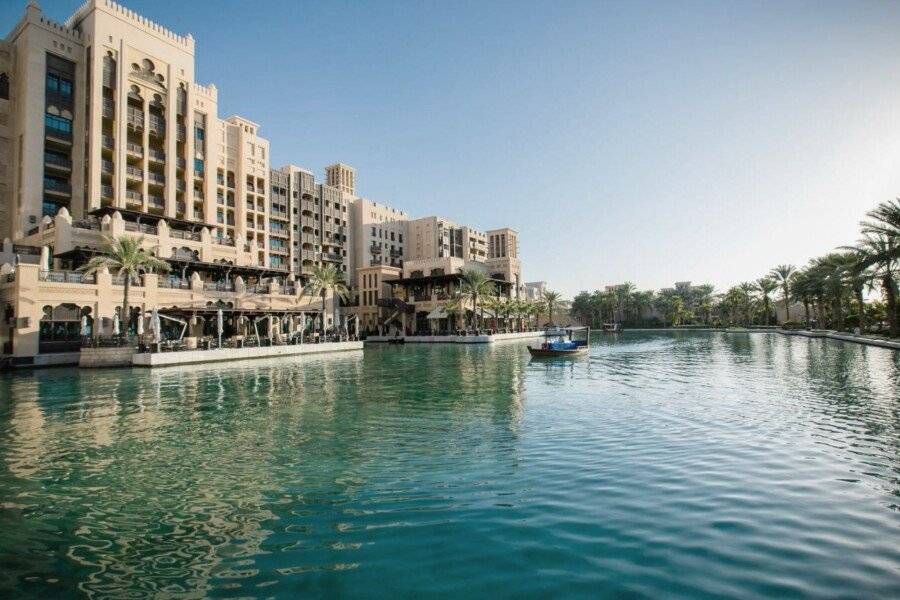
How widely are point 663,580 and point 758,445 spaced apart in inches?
334

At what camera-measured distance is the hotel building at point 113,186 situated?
41969mm

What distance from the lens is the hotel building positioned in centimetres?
4197

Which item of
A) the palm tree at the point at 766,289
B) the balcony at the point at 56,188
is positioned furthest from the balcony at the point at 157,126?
the palm tree at the point at 766,289

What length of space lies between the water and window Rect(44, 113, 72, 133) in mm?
51022

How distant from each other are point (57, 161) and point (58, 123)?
4355 millimetres

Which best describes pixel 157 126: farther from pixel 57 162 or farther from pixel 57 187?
pixel 57 187

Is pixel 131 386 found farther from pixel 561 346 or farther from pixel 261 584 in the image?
pixel 561 346

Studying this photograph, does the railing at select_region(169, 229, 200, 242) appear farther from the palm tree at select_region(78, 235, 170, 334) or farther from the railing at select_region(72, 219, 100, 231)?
the palm tree at select_region(78, 235, 170, 334)

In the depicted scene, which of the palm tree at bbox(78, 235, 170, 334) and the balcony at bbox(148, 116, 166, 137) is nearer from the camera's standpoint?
the palm tree at bbox(78, 235, 170, 334)

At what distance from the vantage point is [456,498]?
29.4ft

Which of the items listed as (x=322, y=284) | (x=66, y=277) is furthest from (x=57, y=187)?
(x=322, y=284)

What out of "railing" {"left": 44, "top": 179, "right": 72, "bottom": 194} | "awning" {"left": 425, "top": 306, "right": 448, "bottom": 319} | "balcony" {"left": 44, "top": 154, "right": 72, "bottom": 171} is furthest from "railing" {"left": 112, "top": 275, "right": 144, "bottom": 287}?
"awning" {"left": 425, "top": 306, "right": 448, "bottom": 319}

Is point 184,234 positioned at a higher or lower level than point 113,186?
lower

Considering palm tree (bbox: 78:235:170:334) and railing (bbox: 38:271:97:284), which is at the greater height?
palm tree (bbox: 78:235:170:334)
